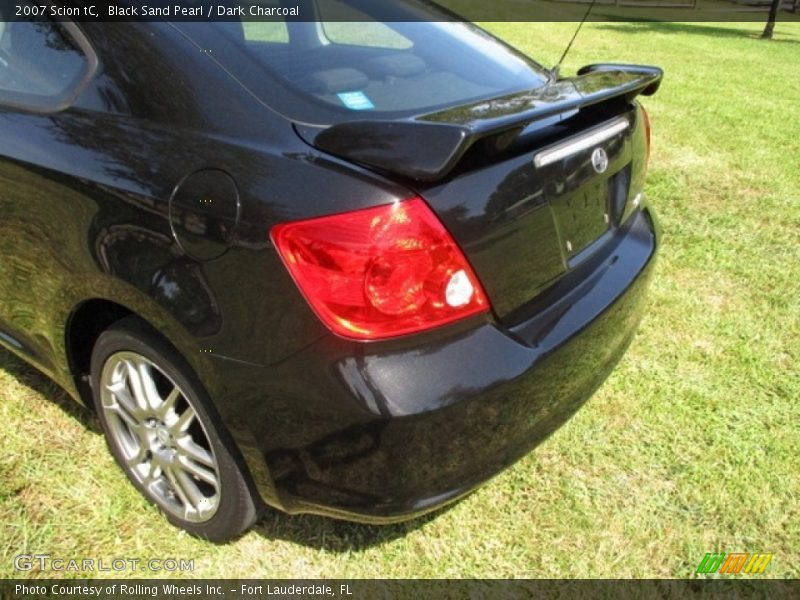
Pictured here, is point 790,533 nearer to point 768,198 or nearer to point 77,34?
point 77,34

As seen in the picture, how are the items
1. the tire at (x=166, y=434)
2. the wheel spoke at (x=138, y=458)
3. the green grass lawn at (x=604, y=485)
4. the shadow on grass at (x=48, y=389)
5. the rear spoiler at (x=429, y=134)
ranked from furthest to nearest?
1. the shadow on grass at (x=48, y=389)
2. the wheel spoke at (x=138, y=458)
3. the green grass lawn at (x=604, y=485)
4. the tire at (x=166, y=434)
5. the rear spoiler at (x=429, y=134)

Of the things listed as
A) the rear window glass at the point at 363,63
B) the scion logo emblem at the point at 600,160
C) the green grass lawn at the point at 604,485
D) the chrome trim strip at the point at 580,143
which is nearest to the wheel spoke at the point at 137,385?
the green grass lawn at the point at 604,485

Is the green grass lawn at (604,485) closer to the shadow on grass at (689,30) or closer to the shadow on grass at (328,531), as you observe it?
the shadow on grass at (328,531)

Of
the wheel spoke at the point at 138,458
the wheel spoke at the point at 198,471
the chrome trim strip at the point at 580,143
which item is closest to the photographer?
the chrome trim strip at the point at 580,143

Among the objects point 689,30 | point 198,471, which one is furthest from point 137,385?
point 689,30

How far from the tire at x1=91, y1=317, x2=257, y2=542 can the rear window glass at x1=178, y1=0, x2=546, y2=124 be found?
2.44 feet

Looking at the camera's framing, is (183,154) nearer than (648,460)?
Yes

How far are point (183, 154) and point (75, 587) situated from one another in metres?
1.26

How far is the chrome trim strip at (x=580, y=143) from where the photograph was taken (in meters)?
1.67

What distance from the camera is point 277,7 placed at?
2.15m

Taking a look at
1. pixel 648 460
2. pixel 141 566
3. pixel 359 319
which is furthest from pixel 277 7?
pixel 648 460

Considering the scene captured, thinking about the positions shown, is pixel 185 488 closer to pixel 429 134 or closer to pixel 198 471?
pixel 198 471

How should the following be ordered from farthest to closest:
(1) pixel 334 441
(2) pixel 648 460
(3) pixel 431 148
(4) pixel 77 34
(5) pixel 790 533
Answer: (2) pixel 648 460
(5) pixel 790 533
(4) pixel 77 34
(1) pixel 334 441
(3) pixel 431 148

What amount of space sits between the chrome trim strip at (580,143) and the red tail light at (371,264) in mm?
373
